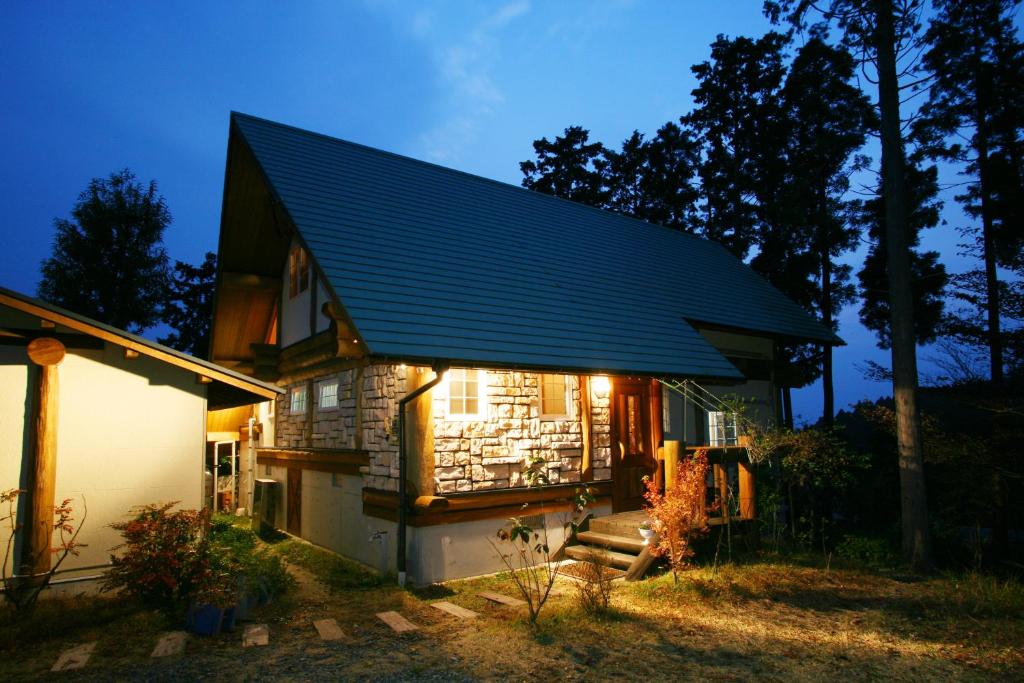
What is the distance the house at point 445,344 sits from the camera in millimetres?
8898

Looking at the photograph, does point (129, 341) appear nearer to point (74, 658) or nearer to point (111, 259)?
point (74, 658)

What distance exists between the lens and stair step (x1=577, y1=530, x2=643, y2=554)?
9.22 m

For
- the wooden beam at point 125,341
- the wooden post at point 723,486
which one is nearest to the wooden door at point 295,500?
the wooden beam at point 125,341

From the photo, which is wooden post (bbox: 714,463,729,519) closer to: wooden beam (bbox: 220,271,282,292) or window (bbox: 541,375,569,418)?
window (bbox: 541,375,569,418)

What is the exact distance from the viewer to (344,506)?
10.9 meters

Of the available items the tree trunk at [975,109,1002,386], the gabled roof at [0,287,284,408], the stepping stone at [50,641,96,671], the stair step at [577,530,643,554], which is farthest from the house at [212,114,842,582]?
the tree trunk at [975,109,1002,386]

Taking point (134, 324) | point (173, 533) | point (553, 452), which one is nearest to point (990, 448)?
point (553, 452)

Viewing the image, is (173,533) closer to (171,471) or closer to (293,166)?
(171,471)

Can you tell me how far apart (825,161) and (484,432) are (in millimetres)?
16295

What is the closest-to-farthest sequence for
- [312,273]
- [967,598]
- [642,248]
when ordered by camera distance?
1. [967,598]
2. [312,273]
3. [642,248]

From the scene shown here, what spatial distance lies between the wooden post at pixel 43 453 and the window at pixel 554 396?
6697 millimetres

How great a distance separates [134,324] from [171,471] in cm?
1908

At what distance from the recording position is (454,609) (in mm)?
7473

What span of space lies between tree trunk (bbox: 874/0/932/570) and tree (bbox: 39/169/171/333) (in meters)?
24.2
